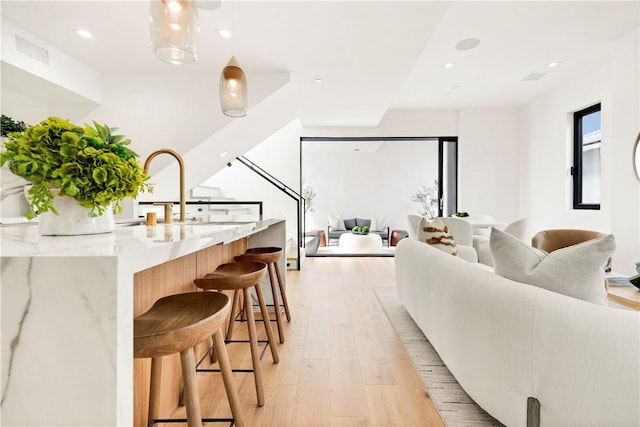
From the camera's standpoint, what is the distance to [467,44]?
13.2 feet

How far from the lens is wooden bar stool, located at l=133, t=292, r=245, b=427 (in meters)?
0.92

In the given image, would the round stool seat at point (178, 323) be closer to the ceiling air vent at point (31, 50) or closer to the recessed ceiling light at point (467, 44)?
the ceiling air vent at point (31, 50)

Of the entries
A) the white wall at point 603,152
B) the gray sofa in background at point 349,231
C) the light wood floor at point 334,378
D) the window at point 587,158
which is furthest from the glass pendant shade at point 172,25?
the gray sofa in background at point 349,231

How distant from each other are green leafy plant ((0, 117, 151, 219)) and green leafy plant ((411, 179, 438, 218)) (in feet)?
33.4

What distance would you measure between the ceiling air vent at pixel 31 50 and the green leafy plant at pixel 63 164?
324 cm

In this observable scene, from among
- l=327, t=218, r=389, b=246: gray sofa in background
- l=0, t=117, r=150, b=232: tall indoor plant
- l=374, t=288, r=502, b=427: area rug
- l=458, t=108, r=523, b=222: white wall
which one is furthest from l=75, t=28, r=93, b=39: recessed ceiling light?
l=327, t=218, r=389, b=246: gray sofa in background

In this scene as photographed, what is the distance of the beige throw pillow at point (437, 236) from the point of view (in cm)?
272

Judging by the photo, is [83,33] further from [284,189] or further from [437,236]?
[284,189]

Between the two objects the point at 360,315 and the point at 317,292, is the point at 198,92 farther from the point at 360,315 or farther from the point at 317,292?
the point at 360,315

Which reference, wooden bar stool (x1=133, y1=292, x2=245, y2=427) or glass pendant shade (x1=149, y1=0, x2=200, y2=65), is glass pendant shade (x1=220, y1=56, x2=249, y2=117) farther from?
wooden bar stool (x1=133, y1=292, x2=245, y2=427)

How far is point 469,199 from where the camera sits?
692 cm

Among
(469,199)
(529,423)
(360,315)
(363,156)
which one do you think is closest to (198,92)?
(360,315)

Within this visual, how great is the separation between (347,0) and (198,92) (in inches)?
94.6

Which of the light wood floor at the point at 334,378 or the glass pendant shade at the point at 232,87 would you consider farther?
the glass pendant shade at the point at 232,87
